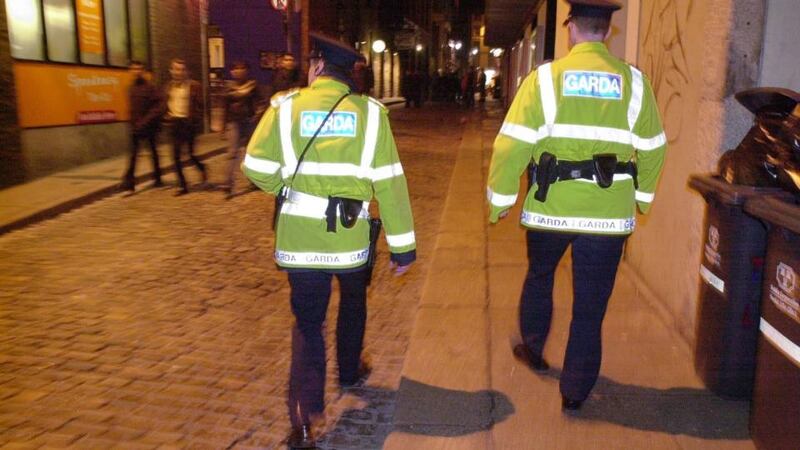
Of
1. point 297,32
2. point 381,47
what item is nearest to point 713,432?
point 297,32

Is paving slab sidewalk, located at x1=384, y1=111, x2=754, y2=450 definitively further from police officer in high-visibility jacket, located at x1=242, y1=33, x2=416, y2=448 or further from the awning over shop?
the awning over shop

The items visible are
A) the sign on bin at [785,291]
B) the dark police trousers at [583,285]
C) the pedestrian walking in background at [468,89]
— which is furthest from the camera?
the pedestrian walking in background at [468,89]

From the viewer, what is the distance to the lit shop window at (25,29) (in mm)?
11236

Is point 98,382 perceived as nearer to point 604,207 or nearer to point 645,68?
point 604,207

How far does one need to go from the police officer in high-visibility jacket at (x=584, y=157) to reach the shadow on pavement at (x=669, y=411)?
0.87ft

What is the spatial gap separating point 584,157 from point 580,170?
2.6 inches

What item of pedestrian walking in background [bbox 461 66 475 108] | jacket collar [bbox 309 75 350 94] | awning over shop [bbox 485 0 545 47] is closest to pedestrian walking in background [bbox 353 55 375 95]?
jacket collar [bbox 309 75 350 94]

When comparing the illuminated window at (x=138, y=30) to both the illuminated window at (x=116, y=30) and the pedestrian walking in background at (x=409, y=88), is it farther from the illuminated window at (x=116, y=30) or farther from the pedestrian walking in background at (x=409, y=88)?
the pedestrian walking in background at (x=409, y=88)

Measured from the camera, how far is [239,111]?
11047 millimetres

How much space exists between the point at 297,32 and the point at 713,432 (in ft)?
83.2

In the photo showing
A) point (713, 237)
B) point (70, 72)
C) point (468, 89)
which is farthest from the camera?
point (468, 89)

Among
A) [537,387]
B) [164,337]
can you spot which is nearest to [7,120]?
[164,337]

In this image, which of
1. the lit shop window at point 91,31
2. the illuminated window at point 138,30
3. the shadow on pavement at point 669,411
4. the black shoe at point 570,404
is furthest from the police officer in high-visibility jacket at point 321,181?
the illuminated window at point 138,30

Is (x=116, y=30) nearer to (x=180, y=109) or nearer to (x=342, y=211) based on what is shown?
(x=180, y=109)
